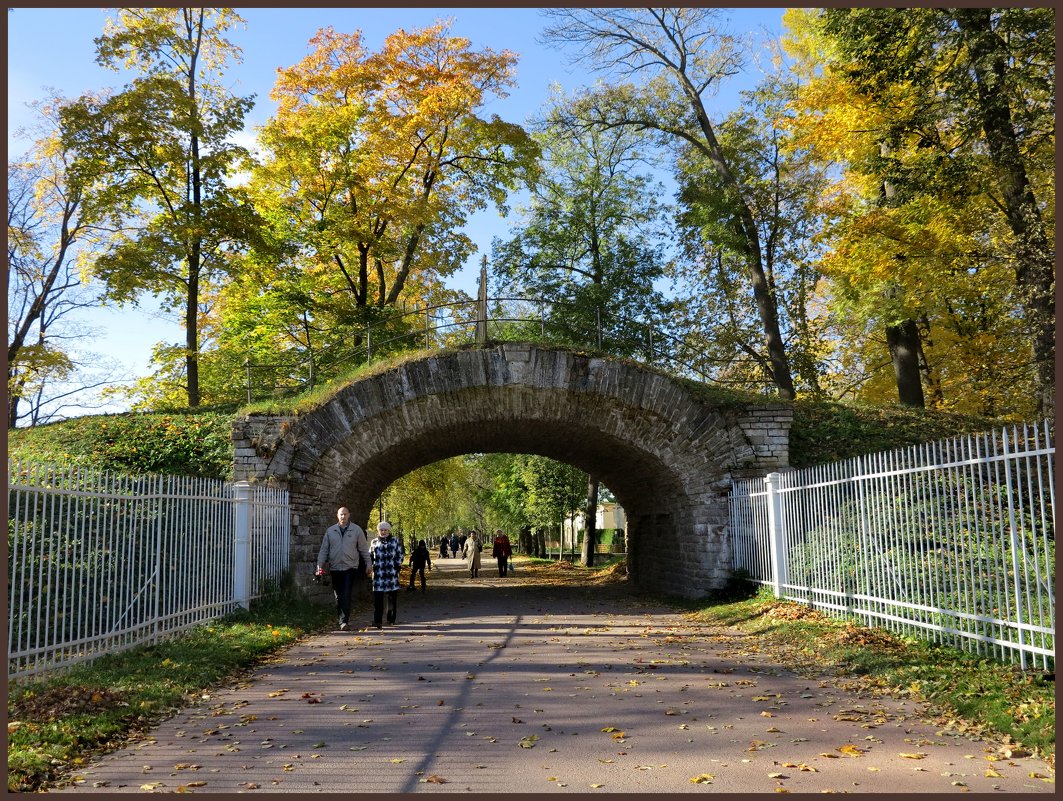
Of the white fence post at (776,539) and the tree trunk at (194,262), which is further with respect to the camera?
the tree trunk at (194,262)

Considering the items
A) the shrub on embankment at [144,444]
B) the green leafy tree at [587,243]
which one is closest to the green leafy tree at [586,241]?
the green leafy tree at [587,243]

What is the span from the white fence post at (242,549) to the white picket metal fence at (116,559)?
0.01 meters

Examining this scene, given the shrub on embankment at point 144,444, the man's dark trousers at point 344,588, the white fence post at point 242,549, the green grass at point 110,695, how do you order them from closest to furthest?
1. the green grass at point 110,695
2. the white fence post at point 242,549
3. the man's dark trousers at point 344,588
4. the shrub on embankment at point 144,444

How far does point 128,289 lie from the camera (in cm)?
1892

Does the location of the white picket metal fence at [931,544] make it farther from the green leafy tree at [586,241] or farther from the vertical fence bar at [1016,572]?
the green leafy tree at [586,241]

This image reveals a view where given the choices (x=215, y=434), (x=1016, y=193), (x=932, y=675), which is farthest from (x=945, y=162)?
(x=215, y=434)

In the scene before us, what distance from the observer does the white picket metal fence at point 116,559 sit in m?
6.32

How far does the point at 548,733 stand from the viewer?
215 inches

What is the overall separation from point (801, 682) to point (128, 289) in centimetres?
1783

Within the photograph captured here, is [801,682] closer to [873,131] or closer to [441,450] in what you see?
[441,450]

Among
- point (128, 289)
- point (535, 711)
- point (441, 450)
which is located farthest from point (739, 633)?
point (128, 289)

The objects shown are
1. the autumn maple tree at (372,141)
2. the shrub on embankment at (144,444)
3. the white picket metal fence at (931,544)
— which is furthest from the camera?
the autumn maple tree at (372,141)

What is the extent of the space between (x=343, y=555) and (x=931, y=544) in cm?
732

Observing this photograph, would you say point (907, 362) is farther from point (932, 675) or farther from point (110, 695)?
point (110, 695)
